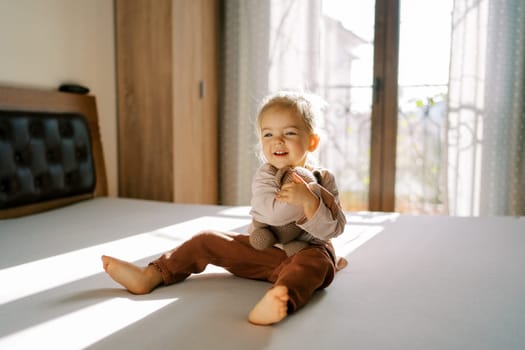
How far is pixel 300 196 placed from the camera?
1.01m

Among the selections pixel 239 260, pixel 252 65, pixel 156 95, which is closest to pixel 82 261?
pixel 239 260

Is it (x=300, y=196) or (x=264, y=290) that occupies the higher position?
(x=300, y=196)

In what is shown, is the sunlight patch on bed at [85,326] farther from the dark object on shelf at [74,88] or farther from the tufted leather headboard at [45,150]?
the dark object on shelf at [74,88]

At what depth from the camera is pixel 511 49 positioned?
273 centimetres

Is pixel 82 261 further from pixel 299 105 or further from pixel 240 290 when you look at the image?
pixel 299 105

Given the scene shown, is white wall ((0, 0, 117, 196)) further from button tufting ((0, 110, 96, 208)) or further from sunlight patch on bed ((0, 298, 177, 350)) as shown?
sunlight patch on bed ((0, 298, 177, 350))

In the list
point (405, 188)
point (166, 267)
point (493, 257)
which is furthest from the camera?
point (405, 188)

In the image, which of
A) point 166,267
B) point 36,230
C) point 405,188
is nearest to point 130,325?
point 166,267

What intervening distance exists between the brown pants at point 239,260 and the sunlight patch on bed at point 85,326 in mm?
161

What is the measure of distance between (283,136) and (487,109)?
209 centimetres

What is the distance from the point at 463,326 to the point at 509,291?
284 millimetres

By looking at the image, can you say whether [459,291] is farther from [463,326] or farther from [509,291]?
[463,326]

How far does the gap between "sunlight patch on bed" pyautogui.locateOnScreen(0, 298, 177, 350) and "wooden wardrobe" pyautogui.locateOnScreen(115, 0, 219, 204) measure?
6.20 ft

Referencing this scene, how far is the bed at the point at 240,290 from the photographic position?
2.75 ft
